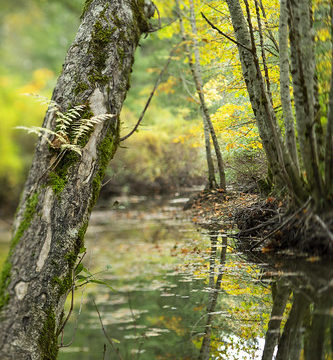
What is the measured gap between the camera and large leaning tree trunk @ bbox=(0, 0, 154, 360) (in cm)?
170

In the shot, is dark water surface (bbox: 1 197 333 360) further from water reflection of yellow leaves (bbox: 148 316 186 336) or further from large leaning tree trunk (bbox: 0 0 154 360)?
large leaning tree trunk (bbox: 0 0 154 360)

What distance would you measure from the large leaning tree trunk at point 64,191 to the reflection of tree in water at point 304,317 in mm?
1163

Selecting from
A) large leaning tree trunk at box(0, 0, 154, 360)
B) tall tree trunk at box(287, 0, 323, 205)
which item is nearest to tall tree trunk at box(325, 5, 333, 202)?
tall tree trunk at box(287, 0, 323, 205)

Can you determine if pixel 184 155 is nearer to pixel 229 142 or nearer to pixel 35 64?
pixel 229 142

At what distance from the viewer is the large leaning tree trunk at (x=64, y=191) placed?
66.8 inches

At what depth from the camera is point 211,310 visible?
2.27 metres

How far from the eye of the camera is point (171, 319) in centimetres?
226

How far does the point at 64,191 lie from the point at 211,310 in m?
1.27

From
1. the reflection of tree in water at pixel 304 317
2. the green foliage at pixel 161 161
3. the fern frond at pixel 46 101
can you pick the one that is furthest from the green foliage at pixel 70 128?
the green foliage at pixel 161 161

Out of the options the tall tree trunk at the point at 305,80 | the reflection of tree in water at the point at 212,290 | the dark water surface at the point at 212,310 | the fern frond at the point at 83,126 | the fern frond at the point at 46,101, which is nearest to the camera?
the dark water surface at the point at 212,310

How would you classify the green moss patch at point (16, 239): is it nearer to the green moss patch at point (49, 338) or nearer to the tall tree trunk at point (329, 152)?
the green moss patch at point (49, 338)

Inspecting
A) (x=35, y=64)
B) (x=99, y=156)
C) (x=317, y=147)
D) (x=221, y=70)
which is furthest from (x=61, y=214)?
(x=35, y=64)

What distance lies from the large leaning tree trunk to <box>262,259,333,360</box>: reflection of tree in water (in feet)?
3.82

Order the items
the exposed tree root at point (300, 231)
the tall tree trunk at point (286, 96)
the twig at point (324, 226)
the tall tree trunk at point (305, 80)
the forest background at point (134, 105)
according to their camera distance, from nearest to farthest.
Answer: the twig at point (324, 226) → the exposed tree root at point (300, 231) → the tall tree trunk at point (305, 80) → the tall tree trunk at point (286, 96) → the forest background at point (134, 105)
